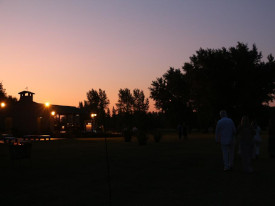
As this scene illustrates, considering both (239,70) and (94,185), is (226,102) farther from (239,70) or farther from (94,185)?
(94,185)

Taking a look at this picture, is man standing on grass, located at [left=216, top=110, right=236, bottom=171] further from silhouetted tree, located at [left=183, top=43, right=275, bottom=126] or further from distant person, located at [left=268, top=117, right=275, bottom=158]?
silhouetted tree, located at [left=183, top=43, right=275, bottom=126]

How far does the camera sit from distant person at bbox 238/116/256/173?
10.0 meters

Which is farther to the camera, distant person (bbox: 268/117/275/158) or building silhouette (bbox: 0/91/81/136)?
building silhouette (bbox: 0/91/81/136)

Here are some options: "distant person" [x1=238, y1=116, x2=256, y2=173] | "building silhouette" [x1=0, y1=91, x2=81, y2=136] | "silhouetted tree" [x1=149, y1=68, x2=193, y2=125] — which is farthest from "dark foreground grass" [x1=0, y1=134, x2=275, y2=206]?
"silhouetted tree" [x1=149, y1=68, x2=193, y2=125]

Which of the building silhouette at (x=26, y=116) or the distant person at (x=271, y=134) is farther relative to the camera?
the building silhouette at (x=26, y=116)

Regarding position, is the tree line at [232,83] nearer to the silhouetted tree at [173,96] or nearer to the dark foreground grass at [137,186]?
the silhouetted tree at [173,96]

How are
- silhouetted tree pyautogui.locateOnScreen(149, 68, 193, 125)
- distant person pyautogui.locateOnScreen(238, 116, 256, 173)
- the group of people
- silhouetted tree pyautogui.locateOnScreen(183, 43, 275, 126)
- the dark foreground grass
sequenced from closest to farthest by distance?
the dark foreground grass, distant person pyautogui.locateOnScreen(238, 116, 256, 173), the group of people, silhouetted tree pyautogui.locateOnScreen(183, 43, 275, 126), silhouetted tree pyautogui.locateOnScreen(149, 68, 193, 125)

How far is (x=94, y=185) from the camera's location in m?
7.89

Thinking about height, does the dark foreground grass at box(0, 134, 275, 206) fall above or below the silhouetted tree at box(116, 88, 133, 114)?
below

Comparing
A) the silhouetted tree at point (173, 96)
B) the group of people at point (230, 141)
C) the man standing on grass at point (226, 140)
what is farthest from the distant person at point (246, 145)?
the silhouetted tree at point (173, 96)

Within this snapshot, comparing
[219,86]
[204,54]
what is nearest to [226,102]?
[219,86]

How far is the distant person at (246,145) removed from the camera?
10039mm

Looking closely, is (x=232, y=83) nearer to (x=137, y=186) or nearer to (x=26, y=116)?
(x=26, y=116)

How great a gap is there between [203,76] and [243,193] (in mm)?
37323
